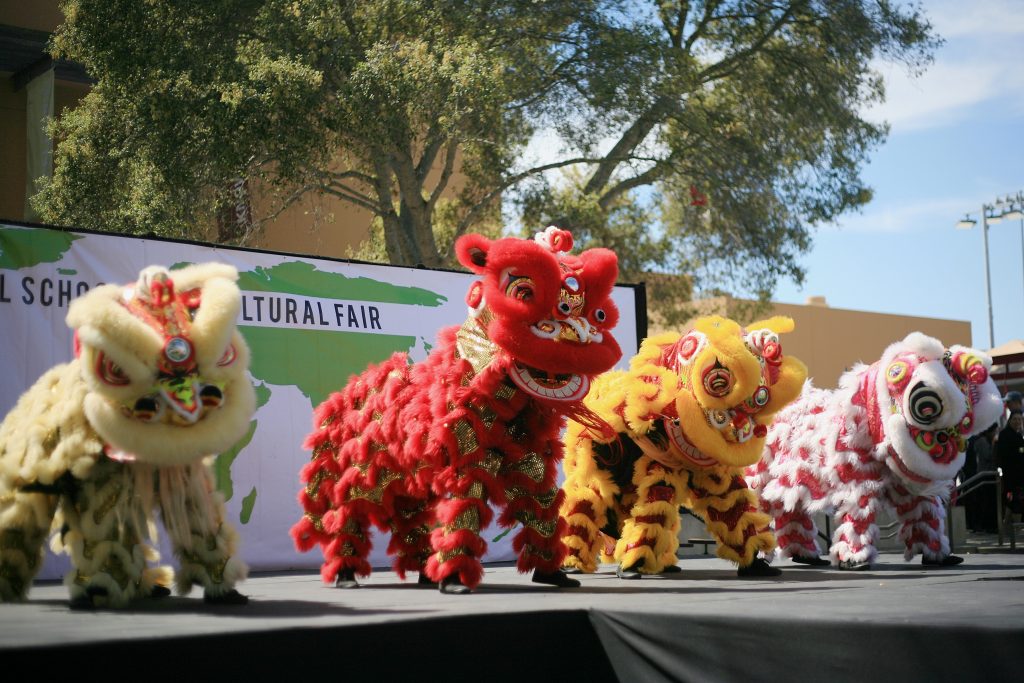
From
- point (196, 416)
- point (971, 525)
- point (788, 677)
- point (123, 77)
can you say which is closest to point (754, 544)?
point (788, 677)

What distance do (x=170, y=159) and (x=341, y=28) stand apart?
6.25 feet

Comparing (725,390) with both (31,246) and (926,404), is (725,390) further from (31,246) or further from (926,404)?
(31,246)

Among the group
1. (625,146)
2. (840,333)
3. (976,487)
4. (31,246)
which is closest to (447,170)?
(625,146)

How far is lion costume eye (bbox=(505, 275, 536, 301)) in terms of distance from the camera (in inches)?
180

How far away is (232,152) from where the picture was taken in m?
9.77

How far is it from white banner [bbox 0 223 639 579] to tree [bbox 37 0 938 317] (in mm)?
3324

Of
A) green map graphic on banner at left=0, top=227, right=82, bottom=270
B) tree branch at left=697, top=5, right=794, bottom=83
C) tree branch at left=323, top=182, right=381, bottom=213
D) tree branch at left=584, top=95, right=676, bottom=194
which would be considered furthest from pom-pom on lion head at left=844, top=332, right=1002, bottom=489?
tree branch at left=697, top=5, right=794, bottom=83

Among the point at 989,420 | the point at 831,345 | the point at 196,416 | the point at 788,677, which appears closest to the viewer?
the point at 788,677

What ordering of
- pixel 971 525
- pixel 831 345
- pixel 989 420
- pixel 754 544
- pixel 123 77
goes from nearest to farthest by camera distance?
pixel 754 544, pixel 989 420, pixel 971 525, pixel 123 77, pixel 831 345

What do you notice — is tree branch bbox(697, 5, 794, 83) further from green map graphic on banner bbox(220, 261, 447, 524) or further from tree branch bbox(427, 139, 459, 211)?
green map graphic on banner bbox(220, 261, 447, 524)

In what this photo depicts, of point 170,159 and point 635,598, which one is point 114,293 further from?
point 170,159

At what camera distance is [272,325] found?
6.49 meters

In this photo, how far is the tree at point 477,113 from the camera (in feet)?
32.6

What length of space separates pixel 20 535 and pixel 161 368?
31.5 inches
